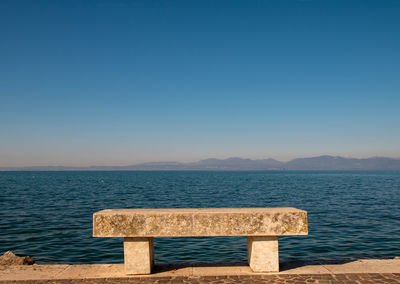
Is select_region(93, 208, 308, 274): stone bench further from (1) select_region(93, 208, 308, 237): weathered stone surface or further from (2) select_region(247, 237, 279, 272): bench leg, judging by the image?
(2) select_region(247, 237, 279, 272): bench leg

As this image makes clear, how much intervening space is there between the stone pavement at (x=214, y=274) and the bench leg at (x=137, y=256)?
0.16m

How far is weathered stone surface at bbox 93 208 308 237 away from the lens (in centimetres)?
595

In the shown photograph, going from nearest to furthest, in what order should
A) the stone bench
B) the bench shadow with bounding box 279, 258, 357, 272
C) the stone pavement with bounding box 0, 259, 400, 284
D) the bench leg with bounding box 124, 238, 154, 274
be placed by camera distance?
the stone pavement with bounding box 0, 259, 400, 284, the stone bench, the bench leg with bounding box 124, 238, 154, 274, the bench shadow with bounding box 279, 258, 357, 272

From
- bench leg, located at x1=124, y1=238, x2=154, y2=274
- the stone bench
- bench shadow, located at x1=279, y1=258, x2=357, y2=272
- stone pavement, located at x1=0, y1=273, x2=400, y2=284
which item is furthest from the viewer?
bench shadow, located at x1=279, y1=258, x2=357, y2=272

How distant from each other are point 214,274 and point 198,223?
1.06m

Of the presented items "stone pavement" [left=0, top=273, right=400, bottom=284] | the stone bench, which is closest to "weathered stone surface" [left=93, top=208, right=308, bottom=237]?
the stone bench

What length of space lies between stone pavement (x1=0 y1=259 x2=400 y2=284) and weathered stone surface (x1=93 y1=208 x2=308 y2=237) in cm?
80

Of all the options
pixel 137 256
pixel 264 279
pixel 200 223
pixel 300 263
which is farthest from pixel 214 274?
pixel 300 263

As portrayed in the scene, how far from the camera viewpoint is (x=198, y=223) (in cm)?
598

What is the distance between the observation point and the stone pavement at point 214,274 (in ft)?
18.9

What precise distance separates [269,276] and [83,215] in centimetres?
1762

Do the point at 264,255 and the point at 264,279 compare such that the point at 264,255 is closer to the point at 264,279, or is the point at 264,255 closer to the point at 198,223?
the point at 264,279

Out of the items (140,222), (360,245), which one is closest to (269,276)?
(140,222)

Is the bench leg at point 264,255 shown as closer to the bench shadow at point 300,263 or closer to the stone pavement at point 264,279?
the stone pavement at point 264,279
